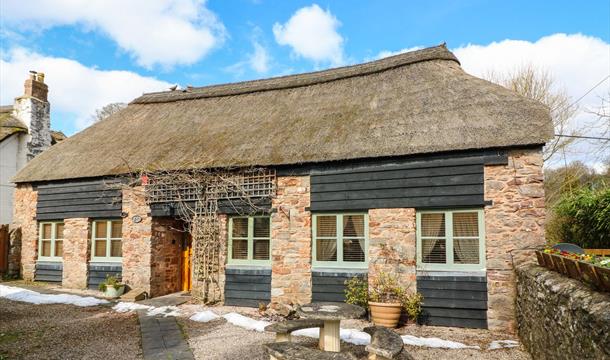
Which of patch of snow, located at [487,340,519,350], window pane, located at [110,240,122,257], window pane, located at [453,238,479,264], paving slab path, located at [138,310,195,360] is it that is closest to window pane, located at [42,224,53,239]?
window pane, located at [110,240,122,257]

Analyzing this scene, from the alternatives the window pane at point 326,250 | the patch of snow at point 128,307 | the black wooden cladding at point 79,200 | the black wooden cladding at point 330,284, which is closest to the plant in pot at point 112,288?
the patch of snow at point 128,307

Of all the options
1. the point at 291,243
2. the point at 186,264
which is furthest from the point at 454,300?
the point at 186,264

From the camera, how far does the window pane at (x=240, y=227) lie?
967 centimetres

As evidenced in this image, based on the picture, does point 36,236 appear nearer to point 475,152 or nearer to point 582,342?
point 475,152

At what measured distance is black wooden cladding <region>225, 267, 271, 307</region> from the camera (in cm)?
922

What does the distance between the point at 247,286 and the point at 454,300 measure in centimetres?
443

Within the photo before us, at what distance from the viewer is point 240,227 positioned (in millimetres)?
9711

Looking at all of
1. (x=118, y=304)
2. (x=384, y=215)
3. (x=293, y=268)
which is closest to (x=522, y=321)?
(x=384, y=215)

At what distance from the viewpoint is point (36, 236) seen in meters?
12.5

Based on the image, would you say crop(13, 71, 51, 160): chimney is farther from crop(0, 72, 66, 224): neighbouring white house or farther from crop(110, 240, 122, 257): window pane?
crop(110, 240, 122, 257): window pane

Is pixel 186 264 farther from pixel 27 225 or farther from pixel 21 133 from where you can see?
pixel 21 133

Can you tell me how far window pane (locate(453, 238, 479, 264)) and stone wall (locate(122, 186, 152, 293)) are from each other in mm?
7237

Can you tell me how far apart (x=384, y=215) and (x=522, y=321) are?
293 cm

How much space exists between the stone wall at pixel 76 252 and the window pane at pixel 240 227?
476 centimetres
